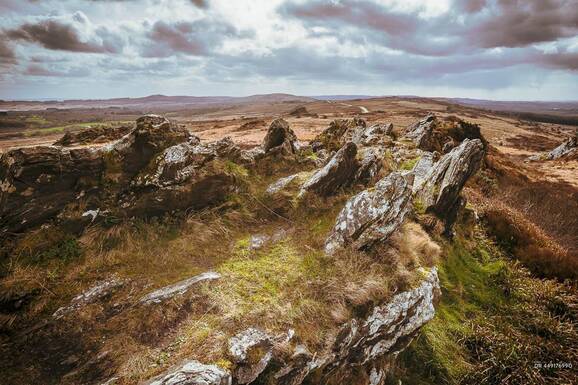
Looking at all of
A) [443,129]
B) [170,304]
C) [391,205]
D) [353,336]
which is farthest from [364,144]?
[170,304]

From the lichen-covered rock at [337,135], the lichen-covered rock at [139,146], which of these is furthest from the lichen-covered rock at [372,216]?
the lichen-covered rock at [337,135]

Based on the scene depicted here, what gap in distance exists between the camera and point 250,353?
604cm

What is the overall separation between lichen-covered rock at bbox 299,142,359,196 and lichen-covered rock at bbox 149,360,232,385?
7.08 metres

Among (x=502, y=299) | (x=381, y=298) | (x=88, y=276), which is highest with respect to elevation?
(x=88, y=276)

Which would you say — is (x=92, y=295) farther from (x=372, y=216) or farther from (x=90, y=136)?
(x=90, y=136)

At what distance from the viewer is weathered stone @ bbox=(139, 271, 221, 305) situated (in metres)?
6.90

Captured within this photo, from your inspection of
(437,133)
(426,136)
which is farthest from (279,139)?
(437,133)

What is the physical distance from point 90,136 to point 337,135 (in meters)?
16.8

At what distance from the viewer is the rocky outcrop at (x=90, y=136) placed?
1097 centimetres

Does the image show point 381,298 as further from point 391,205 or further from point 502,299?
point 502,299

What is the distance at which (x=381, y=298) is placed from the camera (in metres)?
8.00

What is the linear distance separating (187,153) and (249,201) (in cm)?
273

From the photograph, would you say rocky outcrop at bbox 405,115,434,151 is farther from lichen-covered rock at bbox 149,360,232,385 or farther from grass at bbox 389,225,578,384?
lichen-covered rock at bbox 149,360,232,385

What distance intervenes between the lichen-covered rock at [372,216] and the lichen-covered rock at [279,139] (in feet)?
21.8
